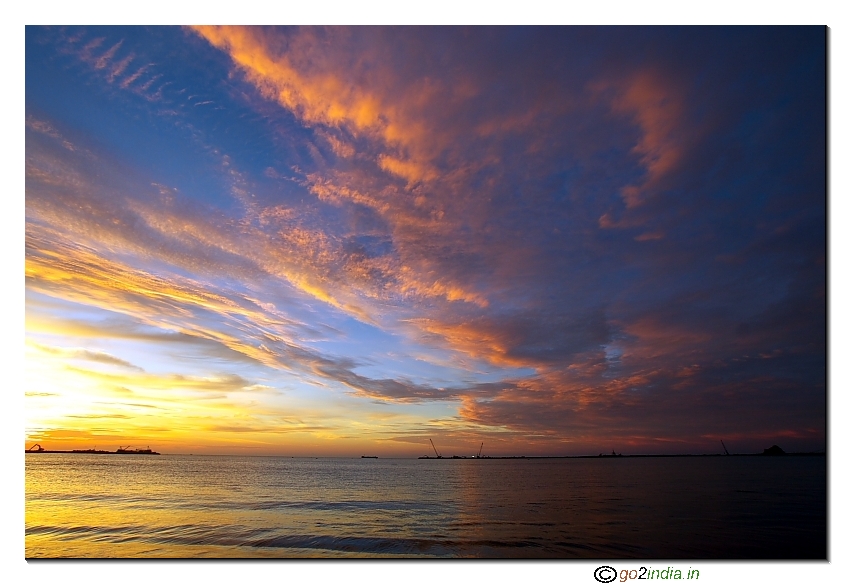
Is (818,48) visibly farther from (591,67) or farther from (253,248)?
(253,248)

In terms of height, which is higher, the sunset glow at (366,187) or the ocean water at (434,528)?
the sunset glow at (366,187)

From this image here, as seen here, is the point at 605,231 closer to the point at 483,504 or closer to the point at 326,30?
the point at 326,30

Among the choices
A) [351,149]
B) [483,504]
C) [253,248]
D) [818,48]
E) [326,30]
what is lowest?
[483,504]

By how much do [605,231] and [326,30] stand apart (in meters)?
7.67

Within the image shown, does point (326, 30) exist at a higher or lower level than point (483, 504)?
higher

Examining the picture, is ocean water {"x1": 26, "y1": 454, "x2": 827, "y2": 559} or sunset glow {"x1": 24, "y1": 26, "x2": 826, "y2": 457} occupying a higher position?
sunset glow {"x1": 24, "y1": 26, "x2": 826, "y2": 457}

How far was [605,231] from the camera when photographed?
428 inches

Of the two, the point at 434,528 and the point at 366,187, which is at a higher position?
the point at 366,187

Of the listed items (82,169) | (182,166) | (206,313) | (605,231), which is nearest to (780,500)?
(605,231)

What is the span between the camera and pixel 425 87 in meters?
8.71
